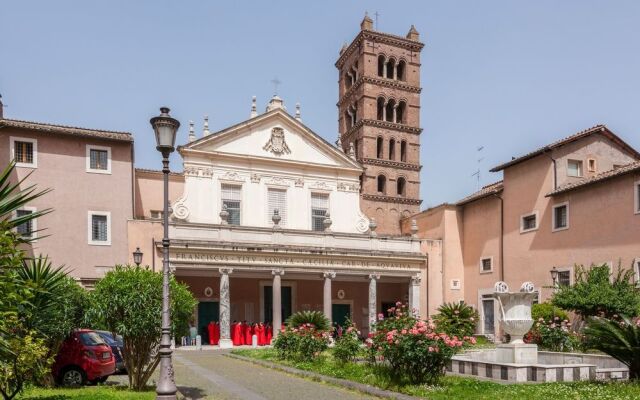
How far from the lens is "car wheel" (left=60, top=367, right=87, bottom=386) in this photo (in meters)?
14.3

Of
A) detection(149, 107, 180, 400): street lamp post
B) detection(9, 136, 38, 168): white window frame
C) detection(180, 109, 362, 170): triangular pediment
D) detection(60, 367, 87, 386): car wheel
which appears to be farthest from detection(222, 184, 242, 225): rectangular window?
detection(149, 107, 180, 400): street lamp post

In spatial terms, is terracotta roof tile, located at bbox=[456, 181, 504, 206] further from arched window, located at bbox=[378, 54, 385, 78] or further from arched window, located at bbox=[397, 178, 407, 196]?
arched window, located at bbox=[378, 54, 385, 78]

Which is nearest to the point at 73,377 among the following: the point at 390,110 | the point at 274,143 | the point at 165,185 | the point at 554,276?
the point at 165,185

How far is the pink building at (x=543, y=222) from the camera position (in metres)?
24.8

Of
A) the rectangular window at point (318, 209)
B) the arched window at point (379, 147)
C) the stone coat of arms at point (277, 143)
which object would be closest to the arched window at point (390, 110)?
the arched window at point (379, 147)

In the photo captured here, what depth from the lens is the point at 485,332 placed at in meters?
32.7

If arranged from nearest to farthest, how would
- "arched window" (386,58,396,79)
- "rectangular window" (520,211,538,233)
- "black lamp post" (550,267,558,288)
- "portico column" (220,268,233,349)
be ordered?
"black lamp post" (550,267,558,288) → "rectangular window" (520,211,538,233) → "portico column" (220,268,233,349) → "arched window" (386,58,396,79)

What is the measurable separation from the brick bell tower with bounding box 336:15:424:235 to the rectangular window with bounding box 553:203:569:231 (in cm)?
1687

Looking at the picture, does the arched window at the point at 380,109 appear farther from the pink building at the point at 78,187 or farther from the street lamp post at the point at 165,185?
the street lamp post at the point at 165,185

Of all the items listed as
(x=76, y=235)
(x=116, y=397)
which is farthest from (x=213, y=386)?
(x=76, y=235)

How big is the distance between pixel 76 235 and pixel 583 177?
81.0 feet

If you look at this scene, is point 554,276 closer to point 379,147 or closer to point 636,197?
point 636,197

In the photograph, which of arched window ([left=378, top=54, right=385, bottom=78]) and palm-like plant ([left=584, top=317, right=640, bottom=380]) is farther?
arched window ([left=378, top=54, right=385, bottom=78])

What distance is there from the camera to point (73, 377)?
1441 cm
